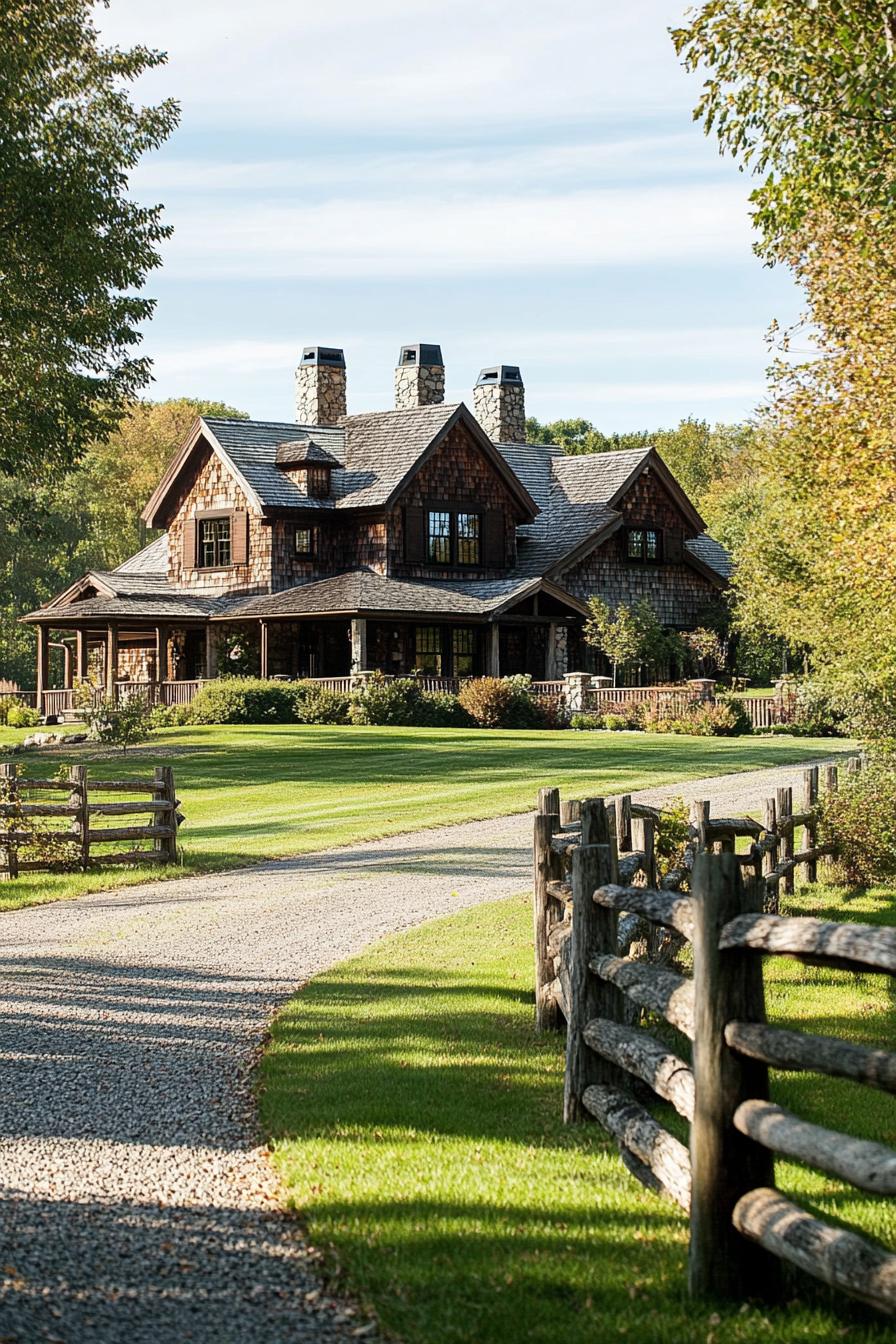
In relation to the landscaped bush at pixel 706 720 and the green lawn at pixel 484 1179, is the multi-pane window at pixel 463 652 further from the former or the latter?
the green lawn at pixel 484 1179

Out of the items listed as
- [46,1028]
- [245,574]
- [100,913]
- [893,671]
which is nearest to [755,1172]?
[46,1028]

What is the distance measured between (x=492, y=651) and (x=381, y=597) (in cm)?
444

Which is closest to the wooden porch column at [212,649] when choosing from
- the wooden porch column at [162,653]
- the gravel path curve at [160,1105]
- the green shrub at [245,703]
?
the wooden porch column at [162,653]

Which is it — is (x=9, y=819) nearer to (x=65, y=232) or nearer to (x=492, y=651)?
(x=65, y=232)

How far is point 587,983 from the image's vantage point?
7.75m

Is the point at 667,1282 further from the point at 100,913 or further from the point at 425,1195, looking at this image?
the point at 100,913

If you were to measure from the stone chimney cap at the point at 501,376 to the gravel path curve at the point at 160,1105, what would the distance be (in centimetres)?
4482

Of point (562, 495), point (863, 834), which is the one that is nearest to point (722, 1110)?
point (863, 834)

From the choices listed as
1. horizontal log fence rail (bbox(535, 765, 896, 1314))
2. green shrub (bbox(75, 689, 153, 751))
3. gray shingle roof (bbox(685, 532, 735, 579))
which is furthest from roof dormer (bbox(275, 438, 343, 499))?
horizontal log fence rail (bbox(535, 765, 896, 1314))

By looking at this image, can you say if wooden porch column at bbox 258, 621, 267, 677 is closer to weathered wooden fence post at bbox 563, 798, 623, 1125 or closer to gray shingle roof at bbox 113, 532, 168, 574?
gray shingle roof at bbox 113, 532, 168, 574

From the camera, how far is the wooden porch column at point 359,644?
152 ft

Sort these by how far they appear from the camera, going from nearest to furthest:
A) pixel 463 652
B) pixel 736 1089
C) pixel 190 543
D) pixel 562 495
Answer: pixel 736 1089, pixel 463 652, pixel 190 543, pixel 562 495

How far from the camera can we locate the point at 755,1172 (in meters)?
5.43

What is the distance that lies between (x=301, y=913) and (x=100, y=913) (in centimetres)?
212
